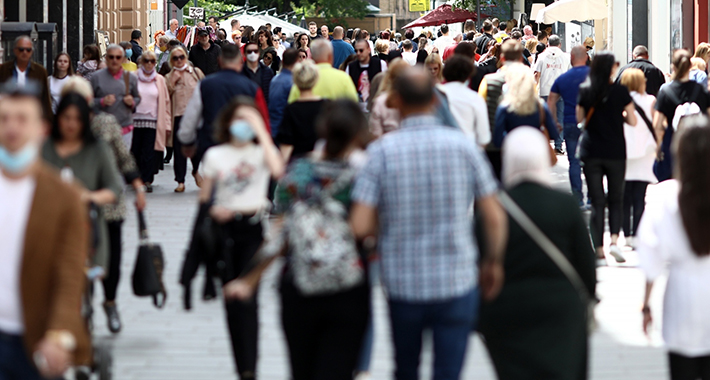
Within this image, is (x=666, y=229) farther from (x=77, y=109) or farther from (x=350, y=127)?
(x=77, y=109)

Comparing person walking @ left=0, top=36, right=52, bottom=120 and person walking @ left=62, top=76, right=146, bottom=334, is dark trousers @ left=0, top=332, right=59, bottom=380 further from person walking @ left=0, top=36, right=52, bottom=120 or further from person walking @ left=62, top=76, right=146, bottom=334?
person walking @ left=0, top=36, right=52, bottom=120

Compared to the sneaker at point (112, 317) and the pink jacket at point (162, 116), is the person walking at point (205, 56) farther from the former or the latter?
the sneaker at point (112, 317)

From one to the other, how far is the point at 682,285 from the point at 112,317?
400 centimetres

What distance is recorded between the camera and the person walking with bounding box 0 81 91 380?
3.94 metres

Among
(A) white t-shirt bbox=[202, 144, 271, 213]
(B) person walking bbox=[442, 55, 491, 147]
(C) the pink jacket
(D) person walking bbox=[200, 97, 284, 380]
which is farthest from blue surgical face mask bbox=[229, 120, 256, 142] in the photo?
(C) the pink jacket

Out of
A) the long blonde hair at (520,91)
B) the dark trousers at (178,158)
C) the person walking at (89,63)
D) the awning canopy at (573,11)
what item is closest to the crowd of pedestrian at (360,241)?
the long blonde hair at (520,91)

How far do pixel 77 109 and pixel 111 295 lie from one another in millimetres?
1663

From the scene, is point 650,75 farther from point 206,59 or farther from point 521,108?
point 206,59

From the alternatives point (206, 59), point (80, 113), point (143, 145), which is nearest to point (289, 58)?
point (143, 145)

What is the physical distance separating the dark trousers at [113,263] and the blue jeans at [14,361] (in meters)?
3.33

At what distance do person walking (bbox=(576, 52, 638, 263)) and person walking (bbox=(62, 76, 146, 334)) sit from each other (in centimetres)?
416

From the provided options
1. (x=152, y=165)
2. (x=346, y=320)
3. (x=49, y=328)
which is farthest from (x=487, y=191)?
(x=152, y=165)

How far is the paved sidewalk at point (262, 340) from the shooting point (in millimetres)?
6875

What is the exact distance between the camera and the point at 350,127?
16.1ft
